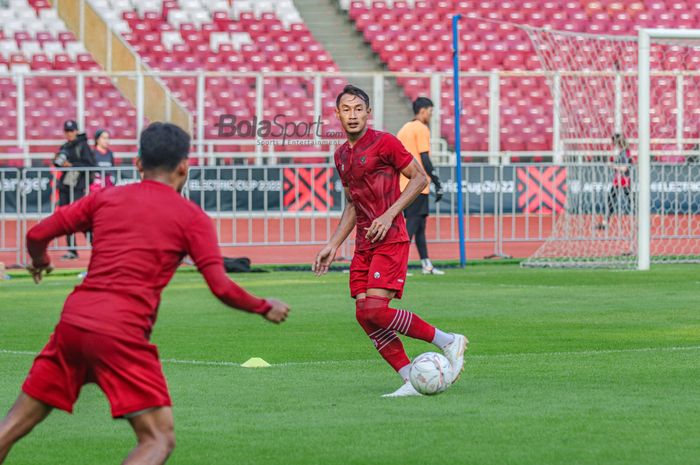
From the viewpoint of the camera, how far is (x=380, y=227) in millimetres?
8969

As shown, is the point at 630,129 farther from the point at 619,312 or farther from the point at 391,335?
the point at 391,335

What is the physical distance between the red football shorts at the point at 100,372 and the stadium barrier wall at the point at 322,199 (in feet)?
54.0

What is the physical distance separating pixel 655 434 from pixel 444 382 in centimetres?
178

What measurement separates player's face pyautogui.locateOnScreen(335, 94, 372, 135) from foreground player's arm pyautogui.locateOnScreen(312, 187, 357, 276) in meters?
0.48

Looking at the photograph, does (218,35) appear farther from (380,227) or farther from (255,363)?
(380,227)

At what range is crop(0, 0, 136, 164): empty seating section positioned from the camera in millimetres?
29172

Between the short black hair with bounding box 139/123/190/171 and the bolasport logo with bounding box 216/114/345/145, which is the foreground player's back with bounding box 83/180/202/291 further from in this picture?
the bolasport logo with bounding box 216/114/345/145

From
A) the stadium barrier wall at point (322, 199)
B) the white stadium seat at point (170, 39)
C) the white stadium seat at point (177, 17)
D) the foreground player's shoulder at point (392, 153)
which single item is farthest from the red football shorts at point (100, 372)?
the white stadium seat at point (177, 17)

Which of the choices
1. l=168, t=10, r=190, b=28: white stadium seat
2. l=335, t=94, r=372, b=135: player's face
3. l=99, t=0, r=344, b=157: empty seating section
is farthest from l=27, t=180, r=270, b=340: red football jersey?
l=168, t=10, r=190, b=28: white stadium seat

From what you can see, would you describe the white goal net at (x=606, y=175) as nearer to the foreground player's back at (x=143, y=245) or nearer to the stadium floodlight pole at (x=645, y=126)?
the stadium floodlight pole at (x=645, y=126)

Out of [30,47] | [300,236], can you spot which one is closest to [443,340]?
[300,236]

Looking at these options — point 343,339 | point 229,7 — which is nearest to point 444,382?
point 343,339

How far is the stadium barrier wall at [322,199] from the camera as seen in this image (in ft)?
73.6

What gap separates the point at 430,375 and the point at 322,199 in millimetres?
15211
